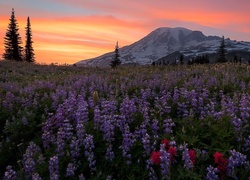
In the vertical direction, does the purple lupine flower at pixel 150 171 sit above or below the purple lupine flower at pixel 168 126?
below

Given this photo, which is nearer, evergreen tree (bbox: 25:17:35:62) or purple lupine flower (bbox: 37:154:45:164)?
purple lupine flower (bbox: 37:154:45:164)

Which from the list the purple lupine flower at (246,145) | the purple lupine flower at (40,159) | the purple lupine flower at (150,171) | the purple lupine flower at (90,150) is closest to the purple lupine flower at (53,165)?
the purple lupine flower at (40,159)

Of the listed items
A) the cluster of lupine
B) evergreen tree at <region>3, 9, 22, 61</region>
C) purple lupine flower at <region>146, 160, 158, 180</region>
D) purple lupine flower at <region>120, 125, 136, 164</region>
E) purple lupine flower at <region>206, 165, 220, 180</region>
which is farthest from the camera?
evergreen tree at <region>3, 9, 22, 61</region>

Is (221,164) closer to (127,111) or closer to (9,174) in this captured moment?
(127,111)

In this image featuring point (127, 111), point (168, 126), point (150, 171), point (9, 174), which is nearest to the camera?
point (9, 174)

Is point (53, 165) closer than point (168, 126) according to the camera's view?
Yes

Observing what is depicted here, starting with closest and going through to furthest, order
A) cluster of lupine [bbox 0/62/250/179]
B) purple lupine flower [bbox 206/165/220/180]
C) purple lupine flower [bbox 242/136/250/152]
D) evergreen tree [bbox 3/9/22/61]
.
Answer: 1. purple lupine flower [bbox 206/165/220/180]
2. cluster of lupine [bbox 0/62/250/179]
3. purple lupine flower [bbox 242/136/250/152]
4. evergreen tree [bbox 3/9/22/61]

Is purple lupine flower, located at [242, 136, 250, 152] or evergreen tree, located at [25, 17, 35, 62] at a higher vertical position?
evergreen tree, located at [25, 17, 35, 62]

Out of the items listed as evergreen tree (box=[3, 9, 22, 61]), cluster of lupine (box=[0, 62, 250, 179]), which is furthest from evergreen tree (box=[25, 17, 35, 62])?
cluster of lupine (box=[0, 62, 250, 179])

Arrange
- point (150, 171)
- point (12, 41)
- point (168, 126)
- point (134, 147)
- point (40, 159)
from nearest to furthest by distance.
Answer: point (150, 171)
point (40, 159)
point (134, 147)
point (168, 126)
point (12, 41)

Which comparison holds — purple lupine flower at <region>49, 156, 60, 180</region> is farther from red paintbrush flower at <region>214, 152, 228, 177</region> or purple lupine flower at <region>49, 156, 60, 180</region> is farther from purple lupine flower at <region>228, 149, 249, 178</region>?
purple lupine flower at <region>228, 149, 249, 178</region>

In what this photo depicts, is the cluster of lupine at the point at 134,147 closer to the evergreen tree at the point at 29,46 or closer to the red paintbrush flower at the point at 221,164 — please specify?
the red paintbrush flower at the point at 221,164

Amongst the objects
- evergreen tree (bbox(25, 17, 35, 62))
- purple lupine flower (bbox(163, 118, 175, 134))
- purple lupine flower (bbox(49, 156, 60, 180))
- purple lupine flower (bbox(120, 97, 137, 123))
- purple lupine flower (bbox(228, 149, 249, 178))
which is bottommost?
purple lupine flower (bbox(49, 156, 60, 180))

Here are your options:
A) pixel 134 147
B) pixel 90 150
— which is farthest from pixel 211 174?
pixel 90 150
